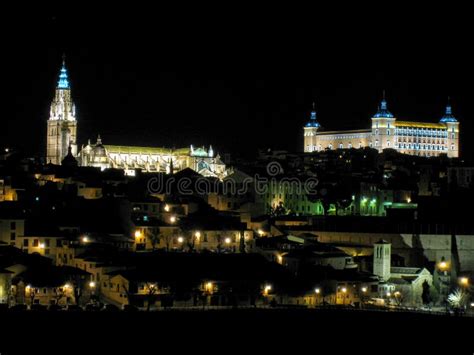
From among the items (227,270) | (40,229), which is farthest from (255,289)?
(40,229)

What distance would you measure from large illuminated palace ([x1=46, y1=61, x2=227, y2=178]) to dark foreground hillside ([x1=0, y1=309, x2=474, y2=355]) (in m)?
50.4

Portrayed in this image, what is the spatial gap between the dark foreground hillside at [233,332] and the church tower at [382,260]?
718 cm

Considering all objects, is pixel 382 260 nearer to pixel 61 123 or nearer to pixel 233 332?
pixel 233 332

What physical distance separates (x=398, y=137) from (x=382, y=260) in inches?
3733

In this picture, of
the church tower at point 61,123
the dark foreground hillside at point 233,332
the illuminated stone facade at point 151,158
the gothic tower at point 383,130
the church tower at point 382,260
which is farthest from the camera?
the gothic tower at point 383,130

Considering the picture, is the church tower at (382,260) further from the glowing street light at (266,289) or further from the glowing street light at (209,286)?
the glowing street light at (209,286)

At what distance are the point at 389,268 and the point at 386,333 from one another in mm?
9863

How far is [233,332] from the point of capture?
47.5 m

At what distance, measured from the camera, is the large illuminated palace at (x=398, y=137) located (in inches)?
5960

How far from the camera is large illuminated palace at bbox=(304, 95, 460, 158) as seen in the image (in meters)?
151

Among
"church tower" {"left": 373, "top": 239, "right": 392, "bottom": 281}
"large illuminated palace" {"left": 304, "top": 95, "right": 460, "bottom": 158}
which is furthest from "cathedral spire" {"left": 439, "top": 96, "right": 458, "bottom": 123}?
"church tower" {"left": 373, "top": 239, "right": 392, "bottom": 281}

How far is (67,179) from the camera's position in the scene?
251 feet

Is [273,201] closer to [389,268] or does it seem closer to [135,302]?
[389,268]

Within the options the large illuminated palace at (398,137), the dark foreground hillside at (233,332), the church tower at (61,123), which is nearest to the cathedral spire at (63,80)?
the church tower at (61,123)
